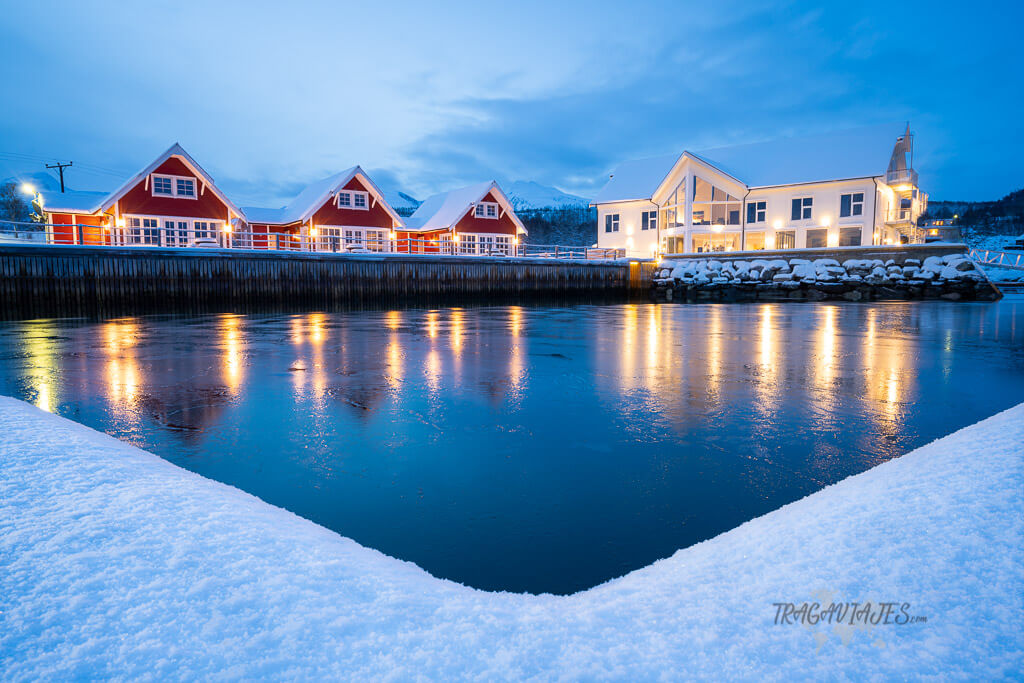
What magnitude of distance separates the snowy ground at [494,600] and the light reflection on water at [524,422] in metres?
0.96

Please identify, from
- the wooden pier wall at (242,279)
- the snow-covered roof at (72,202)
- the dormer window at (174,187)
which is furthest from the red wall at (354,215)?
the wooden pier wall at (242,279)

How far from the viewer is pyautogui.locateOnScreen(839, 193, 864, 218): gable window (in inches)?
1483

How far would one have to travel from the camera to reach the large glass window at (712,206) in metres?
41.8

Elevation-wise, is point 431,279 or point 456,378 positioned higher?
point 431,279

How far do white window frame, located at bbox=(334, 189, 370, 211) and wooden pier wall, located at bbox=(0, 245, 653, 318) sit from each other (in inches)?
475

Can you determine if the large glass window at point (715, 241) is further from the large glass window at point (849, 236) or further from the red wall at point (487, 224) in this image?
the red wall at point (487, 224)

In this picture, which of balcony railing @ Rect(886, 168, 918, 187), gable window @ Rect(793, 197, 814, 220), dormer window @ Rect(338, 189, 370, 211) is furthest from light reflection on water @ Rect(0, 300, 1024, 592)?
balcony railing @ Rect(886, 168, 918, 187)

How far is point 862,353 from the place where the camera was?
10031mm

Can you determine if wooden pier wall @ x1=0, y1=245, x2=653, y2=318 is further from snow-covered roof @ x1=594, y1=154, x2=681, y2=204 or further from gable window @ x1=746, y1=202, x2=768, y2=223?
gable window @ x1=746, y1=202, x2=768, y2=223

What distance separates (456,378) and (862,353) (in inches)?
282

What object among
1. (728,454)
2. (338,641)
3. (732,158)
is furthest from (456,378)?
(732,158)

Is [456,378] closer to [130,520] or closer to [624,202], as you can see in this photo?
[130,520]

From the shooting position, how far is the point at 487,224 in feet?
130

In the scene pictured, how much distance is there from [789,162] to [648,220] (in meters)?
10.3
